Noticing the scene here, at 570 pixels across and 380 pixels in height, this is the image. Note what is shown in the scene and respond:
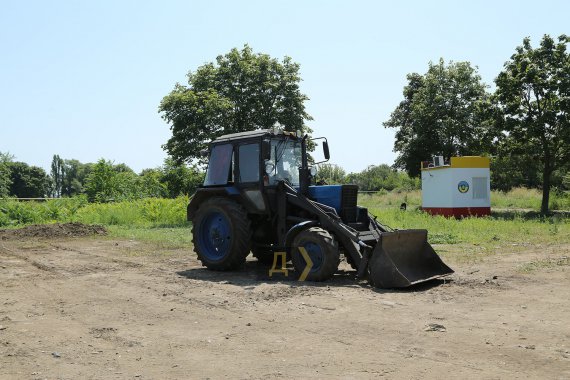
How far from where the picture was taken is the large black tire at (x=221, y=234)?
10539 mm

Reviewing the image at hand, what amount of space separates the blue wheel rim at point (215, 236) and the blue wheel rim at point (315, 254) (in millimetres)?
1982

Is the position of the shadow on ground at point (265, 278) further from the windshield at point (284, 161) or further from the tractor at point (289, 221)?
the windshield at point (284, 161)

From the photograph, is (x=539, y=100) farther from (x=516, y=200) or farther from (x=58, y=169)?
(x=58, y=169)

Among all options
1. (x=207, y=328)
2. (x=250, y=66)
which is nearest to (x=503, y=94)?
(x=250, y=66)

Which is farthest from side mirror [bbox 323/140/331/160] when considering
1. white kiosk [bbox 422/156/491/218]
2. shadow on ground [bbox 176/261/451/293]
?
white kiosk [bbox 422/156/491/218]

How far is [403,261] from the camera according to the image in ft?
30.2

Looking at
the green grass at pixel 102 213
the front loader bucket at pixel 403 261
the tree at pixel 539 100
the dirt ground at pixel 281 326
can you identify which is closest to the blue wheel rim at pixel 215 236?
the dirt ground at pixel 281 326

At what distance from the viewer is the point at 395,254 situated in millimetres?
9086

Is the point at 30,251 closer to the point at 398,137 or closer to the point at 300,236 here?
the point at 300,236

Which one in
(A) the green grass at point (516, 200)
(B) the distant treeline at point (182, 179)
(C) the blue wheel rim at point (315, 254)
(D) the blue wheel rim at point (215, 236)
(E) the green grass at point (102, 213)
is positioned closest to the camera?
(C) the blue wheel rim at point (315, 254)

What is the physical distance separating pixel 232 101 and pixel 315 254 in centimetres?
1928

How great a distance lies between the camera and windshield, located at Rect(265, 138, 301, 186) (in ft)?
34.9

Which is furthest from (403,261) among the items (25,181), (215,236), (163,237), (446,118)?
(25,181)

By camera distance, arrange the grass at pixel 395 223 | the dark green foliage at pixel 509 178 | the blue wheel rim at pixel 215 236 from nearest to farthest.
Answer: the blue wheel rim at pixel 215 236 → the grass at pixel 395 223 → the dark green foliage at pixel 509 178
